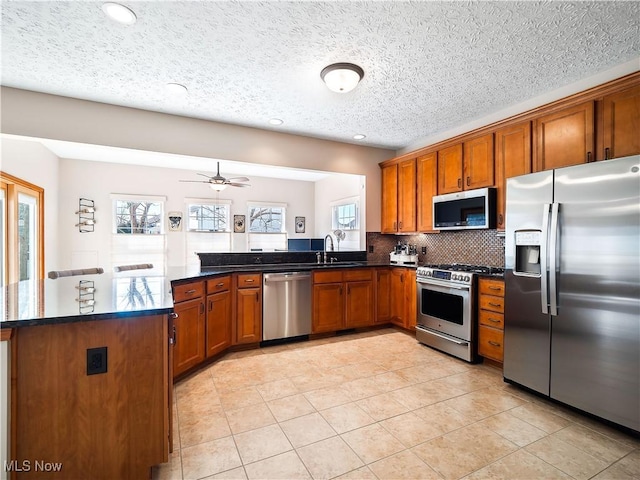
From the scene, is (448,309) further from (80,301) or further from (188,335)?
(80,301)

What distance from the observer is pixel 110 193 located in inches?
238

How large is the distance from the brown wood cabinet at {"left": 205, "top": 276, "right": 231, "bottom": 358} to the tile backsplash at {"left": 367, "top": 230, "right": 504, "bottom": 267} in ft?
7.40

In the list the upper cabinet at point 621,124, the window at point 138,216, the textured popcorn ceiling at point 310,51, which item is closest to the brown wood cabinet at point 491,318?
the upper cabinet at point 621,124

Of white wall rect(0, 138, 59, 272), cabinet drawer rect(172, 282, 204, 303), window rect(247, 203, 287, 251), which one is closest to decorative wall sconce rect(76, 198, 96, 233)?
white wall rect(0, 138, 59, 272)

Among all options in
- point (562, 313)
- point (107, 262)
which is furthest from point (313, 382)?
point (107, 262)

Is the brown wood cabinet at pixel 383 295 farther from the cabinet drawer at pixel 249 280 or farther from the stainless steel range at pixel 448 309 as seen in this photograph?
the cabinet drawer at pixel 249 280

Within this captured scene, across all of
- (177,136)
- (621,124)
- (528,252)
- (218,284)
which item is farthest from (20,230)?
(621,124)

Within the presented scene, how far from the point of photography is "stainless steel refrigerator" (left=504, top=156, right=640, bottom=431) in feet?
Answer: 6.43

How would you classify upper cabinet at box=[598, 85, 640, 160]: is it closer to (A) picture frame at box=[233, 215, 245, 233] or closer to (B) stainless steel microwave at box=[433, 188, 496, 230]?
(B) stainless steel microwave at box=[433, 188, 496, 230]

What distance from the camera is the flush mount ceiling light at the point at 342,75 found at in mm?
Result: 2430

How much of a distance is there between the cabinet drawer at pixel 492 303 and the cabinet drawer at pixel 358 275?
57.9 inches

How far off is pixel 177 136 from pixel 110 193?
352 cm

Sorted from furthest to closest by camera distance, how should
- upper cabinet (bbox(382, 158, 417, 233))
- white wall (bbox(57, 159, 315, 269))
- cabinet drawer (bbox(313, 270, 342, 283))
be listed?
white wall (bbox(57, 159, 315, 269)), upper cabinet (bbox(382, 158, 417, 233)), cabinet drawer (bbox(313, 270, 342, 283))

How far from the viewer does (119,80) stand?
2717 mm
